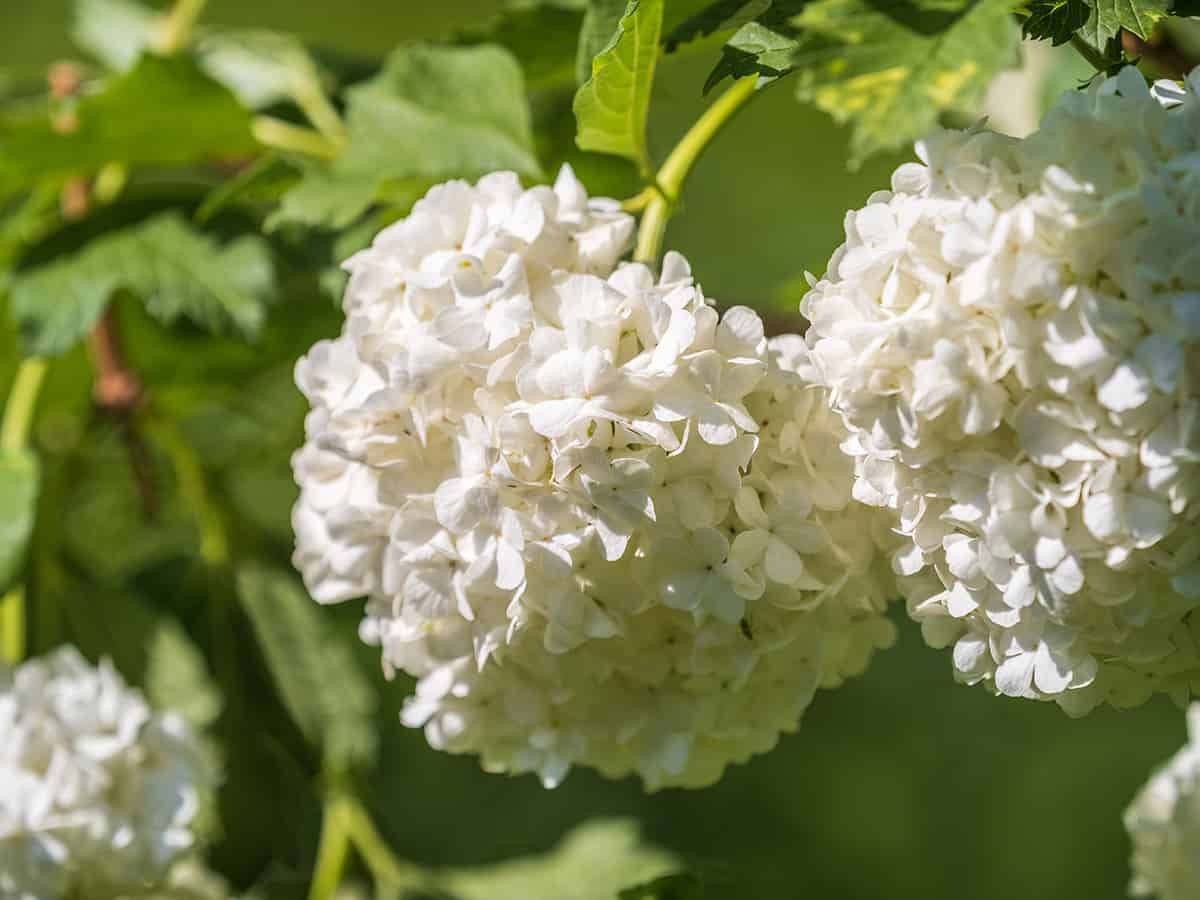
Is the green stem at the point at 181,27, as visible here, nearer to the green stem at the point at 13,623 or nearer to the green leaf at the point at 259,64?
the green leaf at the point at 259,64

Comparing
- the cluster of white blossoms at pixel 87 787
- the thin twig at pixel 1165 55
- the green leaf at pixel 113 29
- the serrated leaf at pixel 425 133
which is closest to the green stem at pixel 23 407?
the cluster of white blossoms at pixel 87 787

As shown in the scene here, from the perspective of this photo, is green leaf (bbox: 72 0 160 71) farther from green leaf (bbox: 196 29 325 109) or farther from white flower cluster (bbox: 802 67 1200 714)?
white flower cluster (bbox: 802 67 1200 714)

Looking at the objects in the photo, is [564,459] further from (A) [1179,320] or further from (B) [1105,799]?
(B) [1105,799]

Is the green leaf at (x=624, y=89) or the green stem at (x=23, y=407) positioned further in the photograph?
the green stem at (x=23, y=407)

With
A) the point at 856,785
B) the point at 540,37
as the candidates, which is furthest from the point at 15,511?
the point at 856,785

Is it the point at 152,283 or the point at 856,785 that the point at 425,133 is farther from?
the point at 856,785

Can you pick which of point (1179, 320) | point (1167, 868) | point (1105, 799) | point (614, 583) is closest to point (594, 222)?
point (614, 583)
